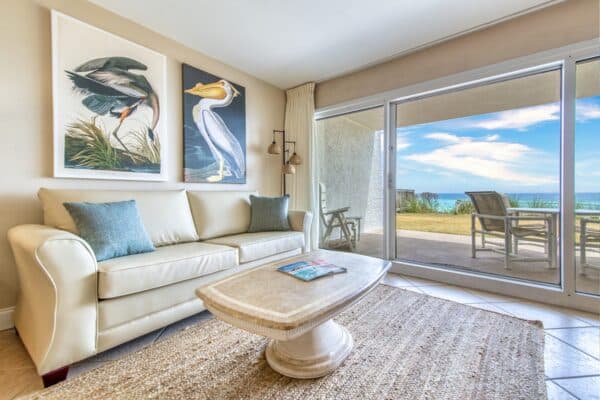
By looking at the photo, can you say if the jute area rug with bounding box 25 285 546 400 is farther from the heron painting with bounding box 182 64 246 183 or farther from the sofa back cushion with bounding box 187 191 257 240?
the heron painting with bounding box 182 64 246 183

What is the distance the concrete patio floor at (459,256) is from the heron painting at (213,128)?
6.08 ft

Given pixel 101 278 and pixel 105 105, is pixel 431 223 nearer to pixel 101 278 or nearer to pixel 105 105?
pixel 101 278

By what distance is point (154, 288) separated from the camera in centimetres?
145

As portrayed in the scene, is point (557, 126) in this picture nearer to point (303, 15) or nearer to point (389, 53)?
point (389, 53)

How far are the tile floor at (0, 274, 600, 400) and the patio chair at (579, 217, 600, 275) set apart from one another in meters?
0.41

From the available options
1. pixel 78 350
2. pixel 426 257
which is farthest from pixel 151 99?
pixel 426 257

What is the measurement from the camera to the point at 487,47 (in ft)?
7.50

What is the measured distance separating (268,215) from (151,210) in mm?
1062

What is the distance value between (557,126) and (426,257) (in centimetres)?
162

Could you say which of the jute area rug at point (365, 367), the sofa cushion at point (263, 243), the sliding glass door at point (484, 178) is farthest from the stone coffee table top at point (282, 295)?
the sliding glass door at point (484, 178)

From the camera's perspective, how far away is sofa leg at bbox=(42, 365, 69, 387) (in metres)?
1.12

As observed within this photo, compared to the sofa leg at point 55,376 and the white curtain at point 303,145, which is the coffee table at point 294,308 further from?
the white curtain at point 303,145

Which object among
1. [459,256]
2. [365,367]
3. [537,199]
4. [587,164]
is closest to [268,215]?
[365,367]

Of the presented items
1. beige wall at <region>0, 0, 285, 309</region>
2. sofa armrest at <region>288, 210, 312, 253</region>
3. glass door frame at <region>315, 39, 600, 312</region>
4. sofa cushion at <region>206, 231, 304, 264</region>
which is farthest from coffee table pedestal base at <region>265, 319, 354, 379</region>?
beige wall at <region>0, 0, 285, 309</region>
